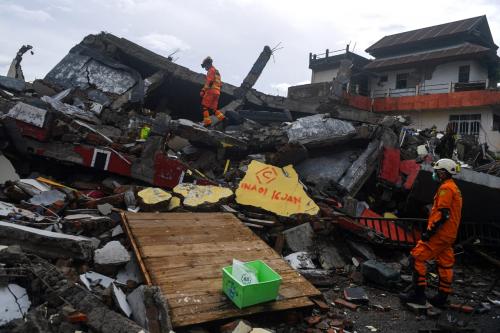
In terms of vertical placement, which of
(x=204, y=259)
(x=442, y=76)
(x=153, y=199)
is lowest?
(x=204, y=259)

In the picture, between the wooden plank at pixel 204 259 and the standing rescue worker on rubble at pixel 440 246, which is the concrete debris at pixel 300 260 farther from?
the standing rescue worker on rubble at pixel 440 246

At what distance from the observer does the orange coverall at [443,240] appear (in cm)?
400

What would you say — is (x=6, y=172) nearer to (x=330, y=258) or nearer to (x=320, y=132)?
(x=330, y=258)

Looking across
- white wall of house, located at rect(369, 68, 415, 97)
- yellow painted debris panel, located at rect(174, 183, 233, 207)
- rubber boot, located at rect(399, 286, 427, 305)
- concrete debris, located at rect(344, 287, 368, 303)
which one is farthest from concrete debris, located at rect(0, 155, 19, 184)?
white wall of house, located at rect(369, 68, 415, 97)

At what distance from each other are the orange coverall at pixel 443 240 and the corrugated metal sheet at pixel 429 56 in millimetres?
19389

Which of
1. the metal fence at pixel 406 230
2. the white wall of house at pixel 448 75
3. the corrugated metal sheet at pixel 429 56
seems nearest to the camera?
the metal fence at pixel 406 230

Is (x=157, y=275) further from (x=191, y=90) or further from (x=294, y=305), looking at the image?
(x=191, y=90)

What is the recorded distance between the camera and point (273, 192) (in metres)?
5.61

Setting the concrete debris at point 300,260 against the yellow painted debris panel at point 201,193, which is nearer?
the concrete debris at point 300,260

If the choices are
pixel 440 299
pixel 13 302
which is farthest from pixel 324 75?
pixel 13 302

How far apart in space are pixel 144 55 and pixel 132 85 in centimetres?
107

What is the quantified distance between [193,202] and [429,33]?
22980 millimetres

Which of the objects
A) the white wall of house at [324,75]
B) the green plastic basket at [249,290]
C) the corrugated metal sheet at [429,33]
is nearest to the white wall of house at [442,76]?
the corrugated metal sheet at [429,33]

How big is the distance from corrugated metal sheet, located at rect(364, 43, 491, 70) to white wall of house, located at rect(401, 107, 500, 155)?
3.18m
